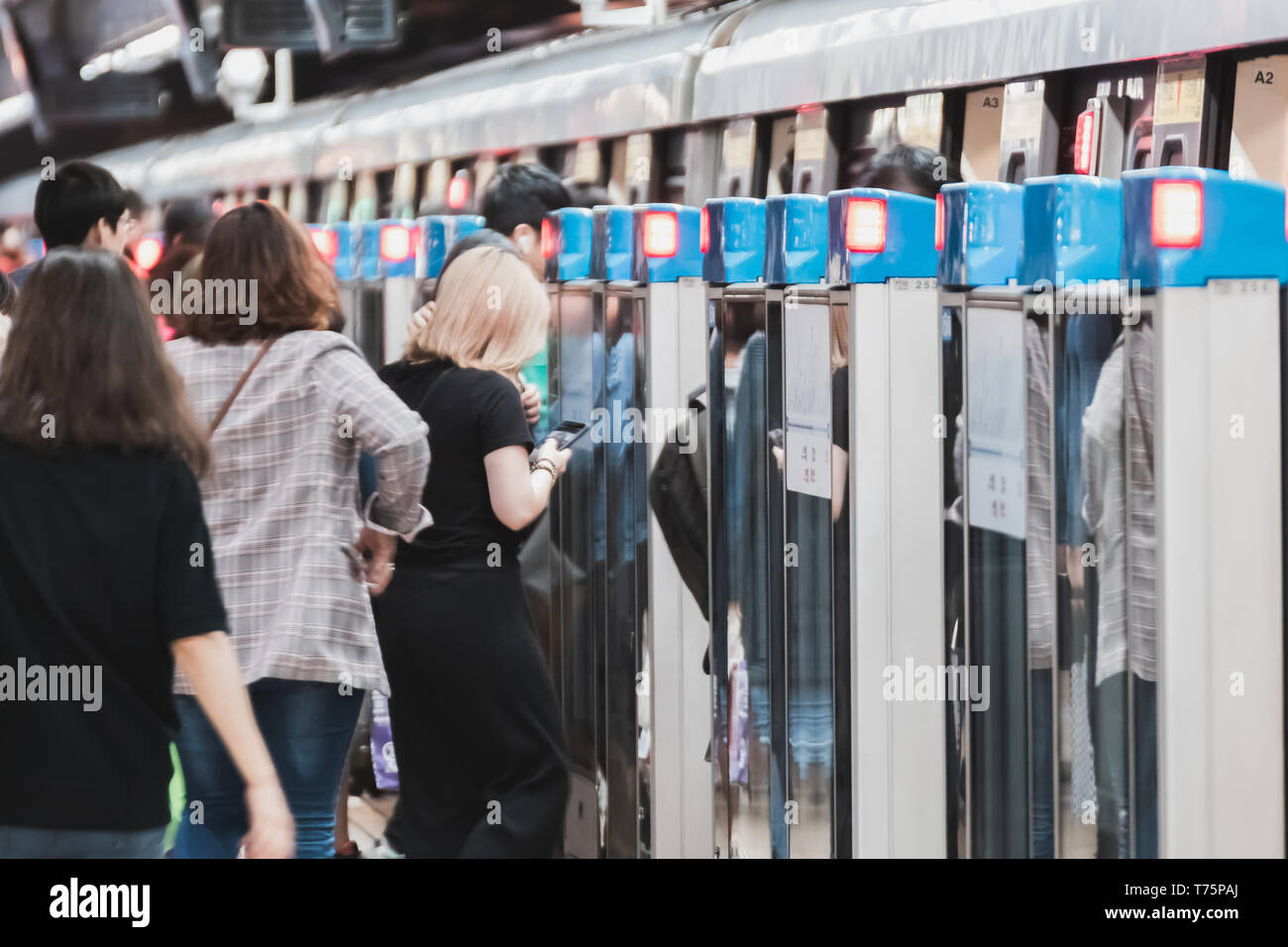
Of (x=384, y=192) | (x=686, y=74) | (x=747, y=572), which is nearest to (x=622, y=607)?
(x=747, y=572)

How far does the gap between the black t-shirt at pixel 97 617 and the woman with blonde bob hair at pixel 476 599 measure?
2.61 feet

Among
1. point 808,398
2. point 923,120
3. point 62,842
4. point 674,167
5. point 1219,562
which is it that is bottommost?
point 62,842

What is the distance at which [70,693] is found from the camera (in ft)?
8.14

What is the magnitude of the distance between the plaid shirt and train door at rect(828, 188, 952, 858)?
2.70 feet

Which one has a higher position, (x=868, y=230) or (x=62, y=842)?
(x=868, y=230)

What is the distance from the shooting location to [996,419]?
2477 millimetres

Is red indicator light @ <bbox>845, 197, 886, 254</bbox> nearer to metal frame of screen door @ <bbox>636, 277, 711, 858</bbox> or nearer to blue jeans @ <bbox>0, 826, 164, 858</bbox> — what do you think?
metal frame of screen door @ <bbox>636, 277, 711, 858</bbox>

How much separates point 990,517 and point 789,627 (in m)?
0.53

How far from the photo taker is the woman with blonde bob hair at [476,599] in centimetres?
338

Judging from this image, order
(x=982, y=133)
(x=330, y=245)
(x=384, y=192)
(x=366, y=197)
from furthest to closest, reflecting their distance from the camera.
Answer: (x=366, y=197), (x=384, y=192), (x=330, y=245), (x=982, y=133)

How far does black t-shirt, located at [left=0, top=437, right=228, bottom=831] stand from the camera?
99.0 inches

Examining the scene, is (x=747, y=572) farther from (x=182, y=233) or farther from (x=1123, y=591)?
(x=182, y=233)

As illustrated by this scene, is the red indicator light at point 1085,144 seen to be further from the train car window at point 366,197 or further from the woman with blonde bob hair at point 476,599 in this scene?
the train car window at point 366,197

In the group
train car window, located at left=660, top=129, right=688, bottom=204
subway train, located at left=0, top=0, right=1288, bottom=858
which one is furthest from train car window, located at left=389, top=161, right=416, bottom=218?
subway train, located at left=0, top=0, right=1288, bottom=858
